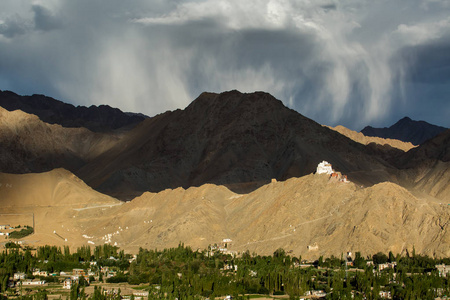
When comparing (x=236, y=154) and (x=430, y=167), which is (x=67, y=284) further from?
(x=430, y=167)

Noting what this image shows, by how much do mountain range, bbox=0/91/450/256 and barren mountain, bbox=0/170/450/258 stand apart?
168 millimetres

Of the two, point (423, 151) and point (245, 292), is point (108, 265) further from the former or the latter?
point (423, 151)

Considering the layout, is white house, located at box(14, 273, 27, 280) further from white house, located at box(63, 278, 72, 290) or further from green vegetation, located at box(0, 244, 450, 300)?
white house, located at box(63, 278, 72, 290)

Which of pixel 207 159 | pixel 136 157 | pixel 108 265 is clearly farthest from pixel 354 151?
pixel 108 265

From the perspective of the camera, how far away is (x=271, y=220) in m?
92.2

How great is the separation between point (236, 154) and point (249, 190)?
25.1 meters

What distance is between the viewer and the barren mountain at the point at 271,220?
8100 cm

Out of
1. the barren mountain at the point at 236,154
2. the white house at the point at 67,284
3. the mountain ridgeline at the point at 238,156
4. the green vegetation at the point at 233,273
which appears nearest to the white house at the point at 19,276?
the green vegetation at the point at 233,273

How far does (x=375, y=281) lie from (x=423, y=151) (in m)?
129

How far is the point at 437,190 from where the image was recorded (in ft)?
511

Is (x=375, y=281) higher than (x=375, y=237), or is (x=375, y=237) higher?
(x=375, y=237)

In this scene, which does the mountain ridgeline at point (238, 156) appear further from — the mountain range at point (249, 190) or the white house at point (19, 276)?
the white house at point (19, 276)

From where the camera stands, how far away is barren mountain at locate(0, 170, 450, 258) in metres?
81.0

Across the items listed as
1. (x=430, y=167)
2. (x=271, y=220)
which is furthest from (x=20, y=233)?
(x=430, y=167)
